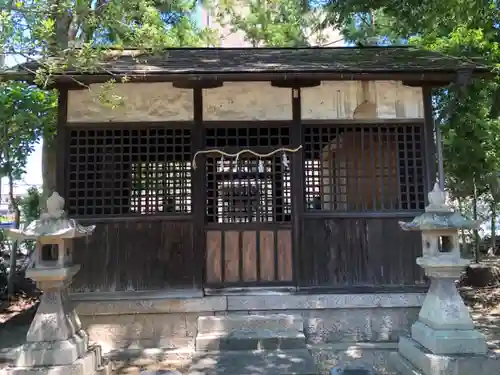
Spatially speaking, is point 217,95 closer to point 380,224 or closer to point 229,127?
point 229,127

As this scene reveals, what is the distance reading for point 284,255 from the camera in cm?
709

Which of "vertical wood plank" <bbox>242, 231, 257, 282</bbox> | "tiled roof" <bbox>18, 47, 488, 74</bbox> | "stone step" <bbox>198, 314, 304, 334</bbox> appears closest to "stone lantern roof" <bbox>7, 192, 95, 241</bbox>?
"tiled roof" <bbox>18, 47, 488, 74</bbox>

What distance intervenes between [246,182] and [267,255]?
1297mm

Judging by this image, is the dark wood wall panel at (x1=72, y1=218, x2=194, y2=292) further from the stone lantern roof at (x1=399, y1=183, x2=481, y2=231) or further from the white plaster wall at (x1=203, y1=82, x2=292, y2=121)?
the stone lantern roof at (x1=399, y1=183, x2=481, y2=231)

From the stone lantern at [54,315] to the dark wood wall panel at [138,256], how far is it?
4.64 ft

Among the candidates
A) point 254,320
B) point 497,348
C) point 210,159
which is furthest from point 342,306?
point 210,159

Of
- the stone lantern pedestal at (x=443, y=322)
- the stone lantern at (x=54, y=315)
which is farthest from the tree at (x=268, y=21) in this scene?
the stone lantern at (x=54, y=315)

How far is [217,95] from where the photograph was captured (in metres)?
7.27

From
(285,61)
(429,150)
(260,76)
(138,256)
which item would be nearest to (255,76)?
(260,76)

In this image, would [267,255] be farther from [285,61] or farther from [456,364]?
[285,61]

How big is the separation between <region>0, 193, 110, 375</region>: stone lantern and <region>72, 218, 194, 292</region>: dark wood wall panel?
1.41 m

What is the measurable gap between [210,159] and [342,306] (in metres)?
3.25

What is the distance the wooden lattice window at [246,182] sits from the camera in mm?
7246

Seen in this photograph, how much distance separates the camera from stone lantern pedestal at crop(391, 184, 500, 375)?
480cm
